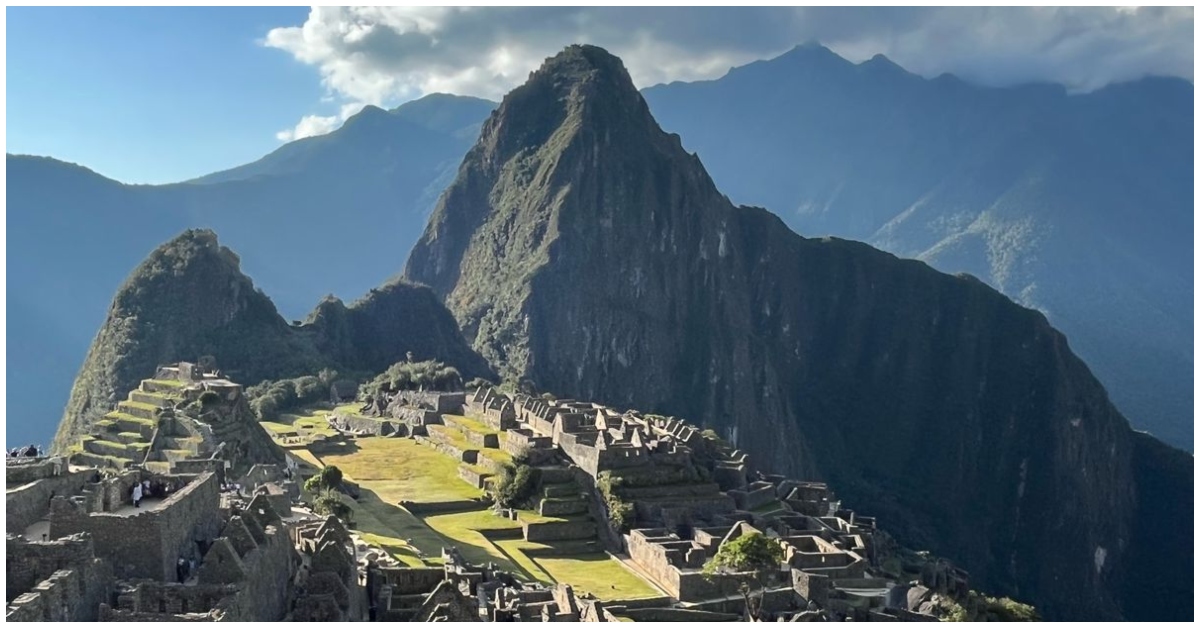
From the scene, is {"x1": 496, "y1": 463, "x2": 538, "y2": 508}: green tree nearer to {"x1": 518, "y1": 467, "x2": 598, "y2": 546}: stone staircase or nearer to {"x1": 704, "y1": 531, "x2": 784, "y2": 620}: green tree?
{"x1": 518, "y1": 467, "x2": 598, "y2": 546}: stone staircase

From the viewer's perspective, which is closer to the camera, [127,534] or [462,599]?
[127,534]

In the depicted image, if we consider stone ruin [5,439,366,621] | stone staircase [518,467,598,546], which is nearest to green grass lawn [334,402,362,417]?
stone staircase [518,467,598,546]

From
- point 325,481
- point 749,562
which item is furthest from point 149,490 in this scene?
point 325,481

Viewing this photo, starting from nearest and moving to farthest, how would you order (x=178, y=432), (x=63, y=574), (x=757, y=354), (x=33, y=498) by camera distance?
(x=63, y=574) < (x=33, y=498) < (x=178, y=432) < (x=757, y=354)

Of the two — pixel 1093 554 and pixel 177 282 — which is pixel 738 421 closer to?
pixel 1093 554

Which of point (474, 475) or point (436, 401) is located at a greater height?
point (436, 401)

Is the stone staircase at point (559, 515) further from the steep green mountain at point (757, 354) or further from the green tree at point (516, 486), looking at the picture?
the steep green mountain at point (757, 354)

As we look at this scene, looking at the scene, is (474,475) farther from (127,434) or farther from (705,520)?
(127,434)

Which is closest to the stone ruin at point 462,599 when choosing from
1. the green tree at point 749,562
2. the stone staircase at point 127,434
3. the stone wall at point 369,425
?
the green tree at point 749,562
